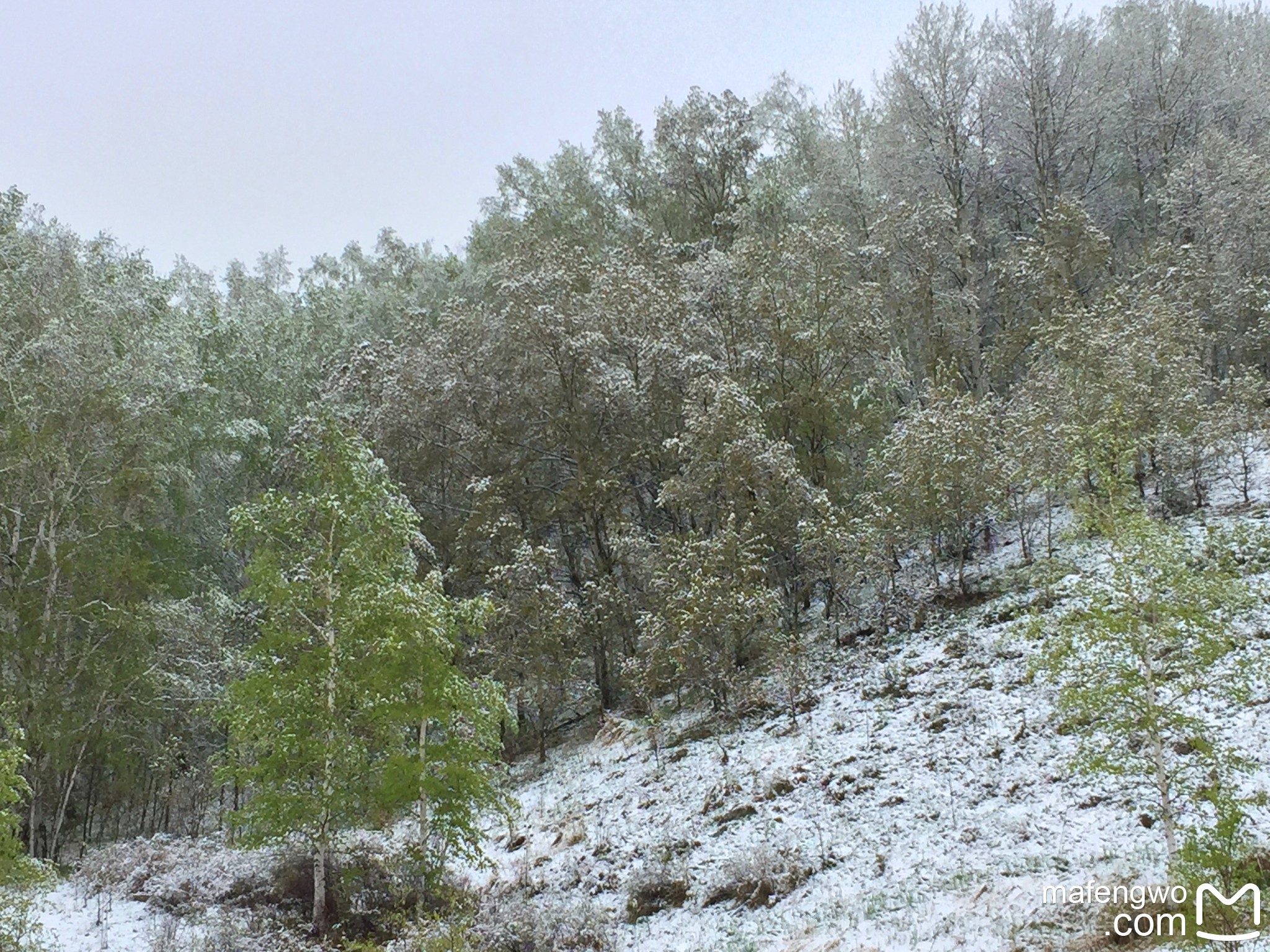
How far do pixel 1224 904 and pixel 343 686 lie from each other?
374 inches

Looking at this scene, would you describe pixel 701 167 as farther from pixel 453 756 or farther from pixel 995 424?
pixel 453 756

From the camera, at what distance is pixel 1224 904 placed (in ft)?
18.8

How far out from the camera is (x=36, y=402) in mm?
17016

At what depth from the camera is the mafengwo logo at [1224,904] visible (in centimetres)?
564

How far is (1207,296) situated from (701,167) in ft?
51.3

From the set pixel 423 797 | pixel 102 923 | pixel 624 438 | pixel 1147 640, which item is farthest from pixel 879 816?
pixel 624 438

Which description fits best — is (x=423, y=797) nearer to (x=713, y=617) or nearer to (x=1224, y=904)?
(x=713, y=617)

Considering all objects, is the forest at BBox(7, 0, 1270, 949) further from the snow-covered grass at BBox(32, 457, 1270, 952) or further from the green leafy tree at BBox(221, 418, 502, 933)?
the snow-covered grass at BBox(32, 457, 1270, 952)

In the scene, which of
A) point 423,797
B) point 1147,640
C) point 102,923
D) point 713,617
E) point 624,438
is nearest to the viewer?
point 1147,640

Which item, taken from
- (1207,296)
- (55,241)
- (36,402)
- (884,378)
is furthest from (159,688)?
(1207,296)

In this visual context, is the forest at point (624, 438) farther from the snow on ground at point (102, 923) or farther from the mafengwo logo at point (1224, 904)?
the mafengwo logo at point (1224, 904)

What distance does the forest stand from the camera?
11625 mm

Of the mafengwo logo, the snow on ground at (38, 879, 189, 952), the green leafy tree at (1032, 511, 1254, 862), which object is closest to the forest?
the green leafy tree at (1032, 511, 1254, 862)

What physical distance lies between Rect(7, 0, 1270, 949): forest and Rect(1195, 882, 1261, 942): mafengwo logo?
3.31 meters
